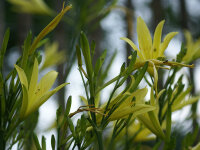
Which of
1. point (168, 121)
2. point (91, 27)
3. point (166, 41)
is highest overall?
point (91, 27)

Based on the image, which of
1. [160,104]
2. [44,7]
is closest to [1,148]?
[160,104]

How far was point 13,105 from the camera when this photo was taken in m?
0.49

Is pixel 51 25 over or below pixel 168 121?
over

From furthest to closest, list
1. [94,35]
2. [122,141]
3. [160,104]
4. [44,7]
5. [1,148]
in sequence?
[94,35], [44,7], [122,141], [160,104], [1,148]

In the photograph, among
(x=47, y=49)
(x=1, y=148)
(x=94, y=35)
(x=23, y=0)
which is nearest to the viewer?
(x=1, y=148)

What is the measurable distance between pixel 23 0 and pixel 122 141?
41.4 inches

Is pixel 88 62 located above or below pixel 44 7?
below

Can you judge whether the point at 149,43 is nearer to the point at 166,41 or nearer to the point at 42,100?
the point at 166,41

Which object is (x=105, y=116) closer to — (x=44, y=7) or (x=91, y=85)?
(x=91, y=85)

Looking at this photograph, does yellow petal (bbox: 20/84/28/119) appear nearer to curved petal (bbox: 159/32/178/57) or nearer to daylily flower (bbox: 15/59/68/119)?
daylily flower (bbox: 15/59/68/119)

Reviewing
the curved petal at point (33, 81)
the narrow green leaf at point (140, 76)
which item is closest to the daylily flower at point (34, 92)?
the curved petal at point (33, 81)

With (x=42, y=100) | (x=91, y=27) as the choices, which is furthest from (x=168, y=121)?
(x=91, y=27)

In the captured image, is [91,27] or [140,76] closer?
[140,76]

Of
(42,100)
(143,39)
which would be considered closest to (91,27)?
(143,39)
